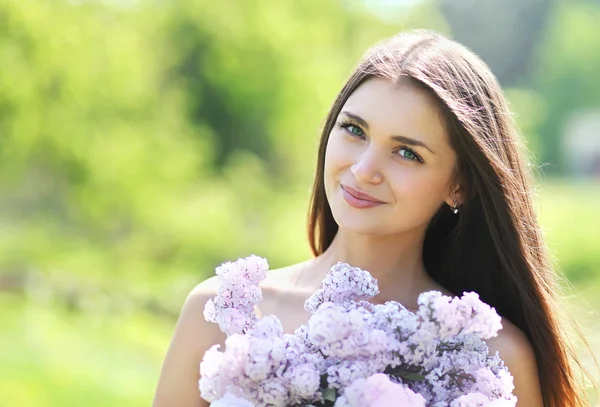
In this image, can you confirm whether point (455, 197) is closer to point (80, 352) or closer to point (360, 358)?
point (360, 358)

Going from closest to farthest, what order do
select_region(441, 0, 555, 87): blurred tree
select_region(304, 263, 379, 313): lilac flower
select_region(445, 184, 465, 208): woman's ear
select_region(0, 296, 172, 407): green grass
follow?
select_region(304, 263, 379, 313): lilac flower, select_region(445, 184, 465, 208): woman's ear, select_region(0, 296, 172, 407): green grass, select_region(441, 0, 555, 87): blurred tree

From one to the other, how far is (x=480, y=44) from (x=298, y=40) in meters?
39.4

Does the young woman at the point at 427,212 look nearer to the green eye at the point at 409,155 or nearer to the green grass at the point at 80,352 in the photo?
the green eye at the point at 409,155

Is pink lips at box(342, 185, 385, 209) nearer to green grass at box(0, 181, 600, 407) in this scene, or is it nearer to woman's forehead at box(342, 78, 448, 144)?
woman's forehead at box(342, 78, 448, 144)

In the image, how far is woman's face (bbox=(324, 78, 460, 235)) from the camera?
2307 mm

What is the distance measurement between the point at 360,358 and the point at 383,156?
788mm

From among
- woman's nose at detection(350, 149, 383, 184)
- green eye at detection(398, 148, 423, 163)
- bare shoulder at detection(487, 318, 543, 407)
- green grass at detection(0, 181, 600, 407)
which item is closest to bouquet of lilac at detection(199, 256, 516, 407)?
woman's nose at detection(350, 149, 383, 184)

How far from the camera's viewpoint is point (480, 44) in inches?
2178

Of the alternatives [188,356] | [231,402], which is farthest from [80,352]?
[231,402]

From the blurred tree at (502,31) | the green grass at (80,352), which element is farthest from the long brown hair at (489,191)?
the blurred tree at (502,31)

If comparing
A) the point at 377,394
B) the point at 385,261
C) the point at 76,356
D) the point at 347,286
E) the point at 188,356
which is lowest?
the point at 377,394

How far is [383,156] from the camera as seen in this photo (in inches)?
90.7

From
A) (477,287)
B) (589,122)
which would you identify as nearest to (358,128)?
(477,287)

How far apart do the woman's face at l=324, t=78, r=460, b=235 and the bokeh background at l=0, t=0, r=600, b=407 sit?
757 centimetres
